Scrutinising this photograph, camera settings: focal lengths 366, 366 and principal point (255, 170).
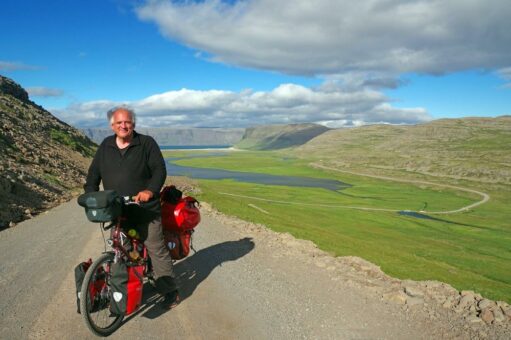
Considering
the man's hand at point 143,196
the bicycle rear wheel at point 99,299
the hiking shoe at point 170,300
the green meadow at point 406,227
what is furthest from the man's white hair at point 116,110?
the green meadow at point 406,227

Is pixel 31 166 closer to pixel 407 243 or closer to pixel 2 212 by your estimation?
pixel 2 212

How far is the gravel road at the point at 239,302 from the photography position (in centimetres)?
702

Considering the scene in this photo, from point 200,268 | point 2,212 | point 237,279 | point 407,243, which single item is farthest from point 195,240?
point 407,243

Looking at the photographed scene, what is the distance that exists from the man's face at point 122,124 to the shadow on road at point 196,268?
3.73 meters

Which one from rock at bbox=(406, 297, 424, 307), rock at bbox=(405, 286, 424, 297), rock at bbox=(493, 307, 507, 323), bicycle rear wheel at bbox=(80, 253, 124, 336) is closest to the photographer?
bicycle rear wheel at bbox=(80, 253, 124, 336)

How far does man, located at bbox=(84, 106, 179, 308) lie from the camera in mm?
6957

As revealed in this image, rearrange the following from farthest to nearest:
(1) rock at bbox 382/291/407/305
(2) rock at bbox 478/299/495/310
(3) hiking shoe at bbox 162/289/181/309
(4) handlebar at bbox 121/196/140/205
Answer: (1) rock at bbox 382/291/407/305 → (2) rock at bbox 478/299/495/310 → (3) hiking shoe at bbox 162/289/181/309 → (4) handlebar at bbox 121/196/140/205

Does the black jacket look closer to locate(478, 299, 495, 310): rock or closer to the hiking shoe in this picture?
the hiking shoe

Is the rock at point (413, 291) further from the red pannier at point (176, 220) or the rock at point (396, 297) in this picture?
the red pannier at point (176, 220)

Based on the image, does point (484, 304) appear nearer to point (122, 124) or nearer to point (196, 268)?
point (196, 268)

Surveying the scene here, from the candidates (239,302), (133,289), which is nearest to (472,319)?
(239,302)

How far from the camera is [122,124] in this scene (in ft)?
22.7

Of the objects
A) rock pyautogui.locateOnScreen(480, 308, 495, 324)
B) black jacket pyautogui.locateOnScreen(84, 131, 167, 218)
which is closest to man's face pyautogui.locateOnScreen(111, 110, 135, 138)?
black jacket pyautogui.locateOnScreen(84, 131, 167, 218)

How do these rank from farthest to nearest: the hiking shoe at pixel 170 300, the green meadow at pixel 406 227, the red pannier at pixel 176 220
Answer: the green meadow at pixel 406 227, the red pannier at pixel 176 220, the hiking shoe at pixel 170 300
